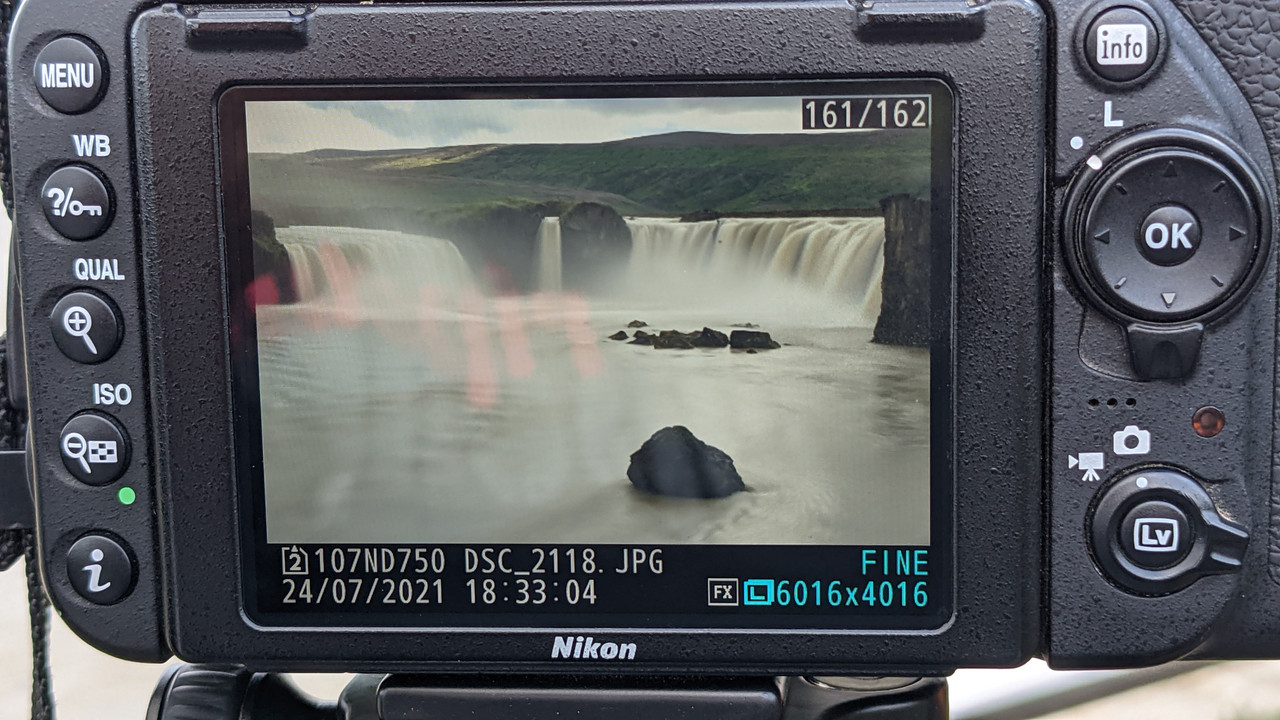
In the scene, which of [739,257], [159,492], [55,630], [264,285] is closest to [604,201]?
[739,257]

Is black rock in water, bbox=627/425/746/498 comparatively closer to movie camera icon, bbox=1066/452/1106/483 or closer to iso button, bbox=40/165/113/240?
movie camera icon, bbox=1066/452/1106/483

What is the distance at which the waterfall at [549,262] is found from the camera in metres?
0.51

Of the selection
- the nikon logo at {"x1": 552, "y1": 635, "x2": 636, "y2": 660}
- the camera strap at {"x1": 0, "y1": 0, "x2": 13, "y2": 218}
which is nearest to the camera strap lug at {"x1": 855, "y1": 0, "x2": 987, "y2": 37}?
the nikon logo at {"x1": 552, "y1": 635, "x2": 636, "y2": 660}

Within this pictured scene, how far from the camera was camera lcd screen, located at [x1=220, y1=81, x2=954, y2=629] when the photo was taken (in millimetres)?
505

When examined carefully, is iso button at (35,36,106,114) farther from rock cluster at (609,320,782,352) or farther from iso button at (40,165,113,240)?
rock cluster at (609,320,782,352)

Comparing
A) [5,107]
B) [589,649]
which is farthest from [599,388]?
[5,107]

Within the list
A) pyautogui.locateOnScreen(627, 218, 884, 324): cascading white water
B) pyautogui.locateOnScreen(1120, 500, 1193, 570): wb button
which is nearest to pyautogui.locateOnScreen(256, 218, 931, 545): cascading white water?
pyautogui.locateOnScreen(627, 218, 884, 324): cascading white water

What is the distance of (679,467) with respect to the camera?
0.52 meters

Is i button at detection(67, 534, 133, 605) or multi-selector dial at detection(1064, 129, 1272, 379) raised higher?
multi-selector dial at detection(1064, 129, 1272, 379)

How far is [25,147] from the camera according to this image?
52 centimetres

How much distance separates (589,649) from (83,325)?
31cm

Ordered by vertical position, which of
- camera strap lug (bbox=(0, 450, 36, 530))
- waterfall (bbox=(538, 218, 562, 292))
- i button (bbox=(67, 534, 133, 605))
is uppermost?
waterfall (bbox=(538, 218, 562, 292))

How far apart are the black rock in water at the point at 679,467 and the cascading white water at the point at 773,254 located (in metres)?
0.08

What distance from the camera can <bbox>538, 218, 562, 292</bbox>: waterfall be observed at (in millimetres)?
512
